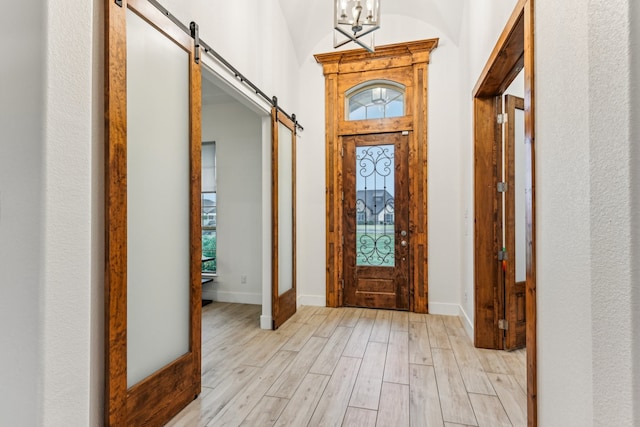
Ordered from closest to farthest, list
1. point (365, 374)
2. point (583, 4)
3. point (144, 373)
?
point (583, 4)
point (144, 373)
point (365, 374)

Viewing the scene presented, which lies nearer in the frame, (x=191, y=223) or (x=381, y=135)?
(x=191, y=223)

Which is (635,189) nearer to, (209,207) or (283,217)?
(283,217)

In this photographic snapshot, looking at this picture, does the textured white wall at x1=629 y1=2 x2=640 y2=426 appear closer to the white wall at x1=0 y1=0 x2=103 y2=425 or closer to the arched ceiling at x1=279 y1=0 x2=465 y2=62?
the white wall at x1=0 y1=0 x2=103 y2=425

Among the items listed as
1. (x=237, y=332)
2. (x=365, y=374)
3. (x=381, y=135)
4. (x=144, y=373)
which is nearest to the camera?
(x=144, y=373)

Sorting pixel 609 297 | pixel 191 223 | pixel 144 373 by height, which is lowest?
pixel 144 373

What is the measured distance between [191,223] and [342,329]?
2086 mm

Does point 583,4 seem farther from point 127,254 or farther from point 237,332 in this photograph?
point 237,332

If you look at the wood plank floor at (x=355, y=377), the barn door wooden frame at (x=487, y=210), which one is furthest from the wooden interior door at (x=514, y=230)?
the wood plank floor at (x=355, y=377)

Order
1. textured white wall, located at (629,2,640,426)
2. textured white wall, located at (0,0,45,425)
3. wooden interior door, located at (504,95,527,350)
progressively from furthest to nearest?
wooden interior door, located at (504,95,527,350)
textured white wall, located at (0,0,45,425)
textured white wall, located at (629,2,640,426)

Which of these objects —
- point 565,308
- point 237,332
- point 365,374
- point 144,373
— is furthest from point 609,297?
point 237,332

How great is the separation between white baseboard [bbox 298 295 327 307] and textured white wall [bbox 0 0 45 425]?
3.34 m

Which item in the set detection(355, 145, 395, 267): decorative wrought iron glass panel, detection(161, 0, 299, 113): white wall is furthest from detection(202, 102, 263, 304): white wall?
detection(355, 145, 395, 267): decorative wrought iron glass panel

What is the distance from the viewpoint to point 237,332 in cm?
344

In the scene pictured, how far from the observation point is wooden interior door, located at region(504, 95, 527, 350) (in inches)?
111
